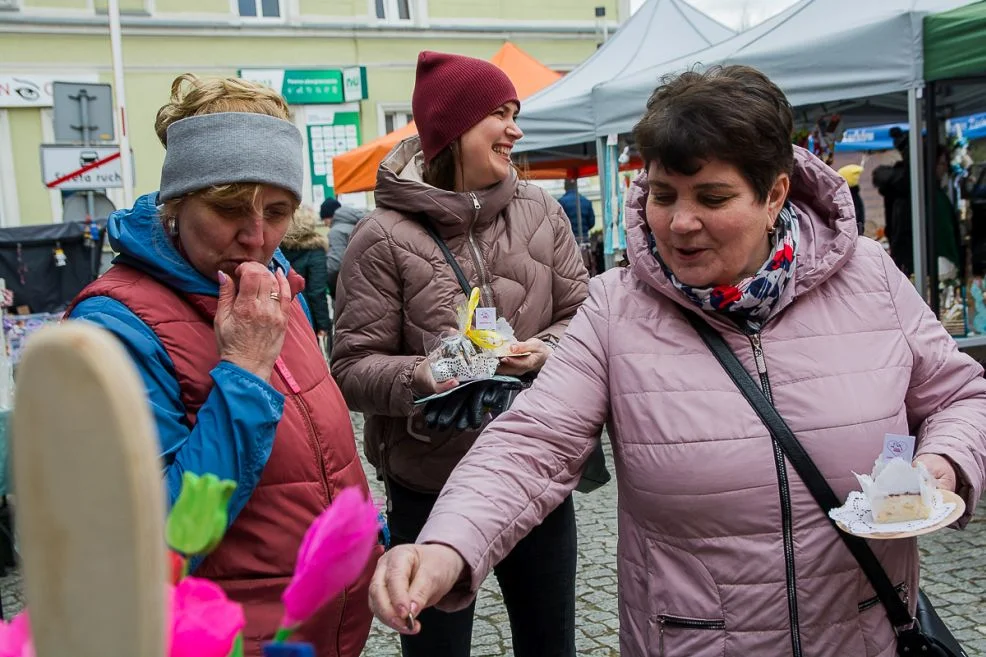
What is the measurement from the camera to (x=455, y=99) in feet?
7.69

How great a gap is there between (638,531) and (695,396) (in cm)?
27

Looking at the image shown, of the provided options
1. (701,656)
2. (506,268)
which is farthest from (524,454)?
(506,268)

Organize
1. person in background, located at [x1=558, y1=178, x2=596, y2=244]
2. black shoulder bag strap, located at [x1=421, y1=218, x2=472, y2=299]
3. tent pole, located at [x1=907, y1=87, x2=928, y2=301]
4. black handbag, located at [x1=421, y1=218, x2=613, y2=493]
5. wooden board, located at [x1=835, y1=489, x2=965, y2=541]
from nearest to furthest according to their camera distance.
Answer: wooden board, located at [x1=835, y1=489, x2=965, y2=541] → black handbag, located at [x1=421, y1=218, x2=613, y2=493] → black shoulder bag strap, located at [x1=421, y1=218, x2=472, y2=299] → tent pole, located at [x1=907, y1=87, x2=928, y2=301] → person in background, located at [x1=558, y1=178, x2=596, y2=244]

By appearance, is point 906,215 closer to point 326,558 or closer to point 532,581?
point 532,581

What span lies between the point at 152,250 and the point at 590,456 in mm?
879

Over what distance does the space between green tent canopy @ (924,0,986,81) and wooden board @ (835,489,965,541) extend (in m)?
4.03

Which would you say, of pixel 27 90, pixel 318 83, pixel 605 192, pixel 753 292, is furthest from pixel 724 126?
pixel 318 83

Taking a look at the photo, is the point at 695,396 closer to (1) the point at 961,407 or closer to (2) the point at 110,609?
(1) the point at 961,407

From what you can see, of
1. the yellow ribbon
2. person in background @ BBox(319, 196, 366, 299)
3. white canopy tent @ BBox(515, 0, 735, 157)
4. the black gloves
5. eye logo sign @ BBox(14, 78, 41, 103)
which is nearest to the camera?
the black gloves

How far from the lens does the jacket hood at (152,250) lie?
1533mm

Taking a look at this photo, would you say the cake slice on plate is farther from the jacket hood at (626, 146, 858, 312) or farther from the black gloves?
the black gloves

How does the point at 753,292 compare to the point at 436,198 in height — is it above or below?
below

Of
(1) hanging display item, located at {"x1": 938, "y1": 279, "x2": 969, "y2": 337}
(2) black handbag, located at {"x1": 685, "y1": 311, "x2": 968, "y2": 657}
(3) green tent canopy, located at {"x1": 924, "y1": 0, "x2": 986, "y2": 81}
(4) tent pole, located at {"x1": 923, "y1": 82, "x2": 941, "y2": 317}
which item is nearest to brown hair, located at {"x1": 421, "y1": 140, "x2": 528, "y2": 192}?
(2) black handbag, located at {"x1": 685, "y1": 311, "x2": 968, "y2": 657}

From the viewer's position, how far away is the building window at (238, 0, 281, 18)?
1989cm
